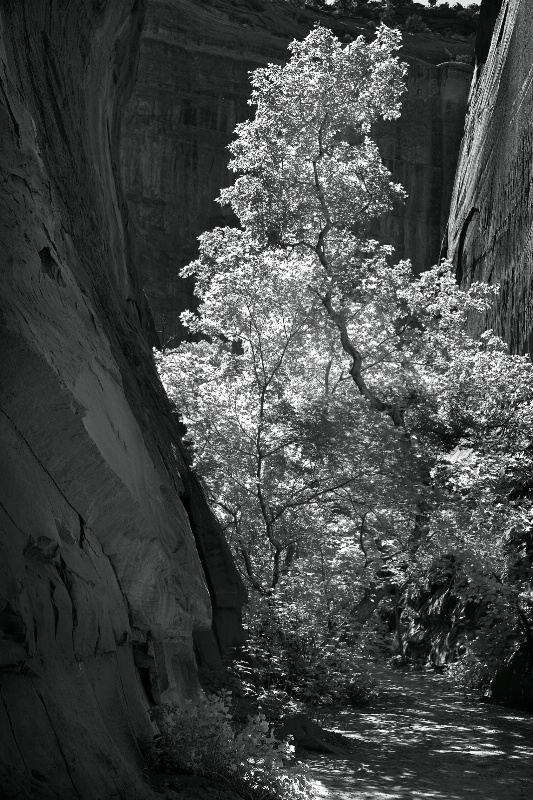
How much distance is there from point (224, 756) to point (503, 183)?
61.7ft

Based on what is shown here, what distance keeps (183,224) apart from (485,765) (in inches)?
1243

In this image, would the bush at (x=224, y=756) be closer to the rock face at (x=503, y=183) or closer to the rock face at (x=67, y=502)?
the rock face at (x=67, y=502)

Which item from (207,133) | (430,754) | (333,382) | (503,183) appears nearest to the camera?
(430,754)

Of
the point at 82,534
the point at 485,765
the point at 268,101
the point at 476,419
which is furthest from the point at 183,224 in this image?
the point at 82,534

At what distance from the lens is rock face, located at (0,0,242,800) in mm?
4223

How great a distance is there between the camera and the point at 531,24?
20.0 m

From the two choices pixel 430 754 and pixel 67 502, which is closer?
pixel 67 502

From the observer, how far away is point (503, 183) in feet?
70.9

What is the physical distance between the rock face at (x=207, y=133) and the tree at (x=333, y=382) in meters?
17.4

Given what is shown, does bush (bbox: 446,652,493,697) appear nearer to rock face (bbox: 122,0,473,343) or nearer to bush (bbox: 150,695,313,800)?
bush (bbox: 150,695,313,800)

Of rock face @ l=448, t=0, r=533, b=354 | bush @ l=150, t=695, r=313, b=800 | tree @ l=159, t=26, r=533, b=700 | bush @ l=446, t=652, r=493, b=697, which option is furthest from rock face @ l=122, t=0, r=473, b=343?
bush @ l=150, t=695, r=313, b=800

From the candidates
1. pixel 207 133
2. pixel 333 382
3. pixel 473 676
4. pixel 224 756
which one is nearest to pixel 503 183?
pixel 333 382

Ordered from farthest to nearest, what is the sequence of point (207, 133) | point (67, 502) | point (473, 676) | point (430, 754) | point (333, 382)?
point (207, 133)
point (333, 382)
point (473, 676)
point (430, 754)
point (67, 502)

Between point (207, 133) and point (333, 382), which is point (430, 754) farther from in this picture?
point (207, 133)
